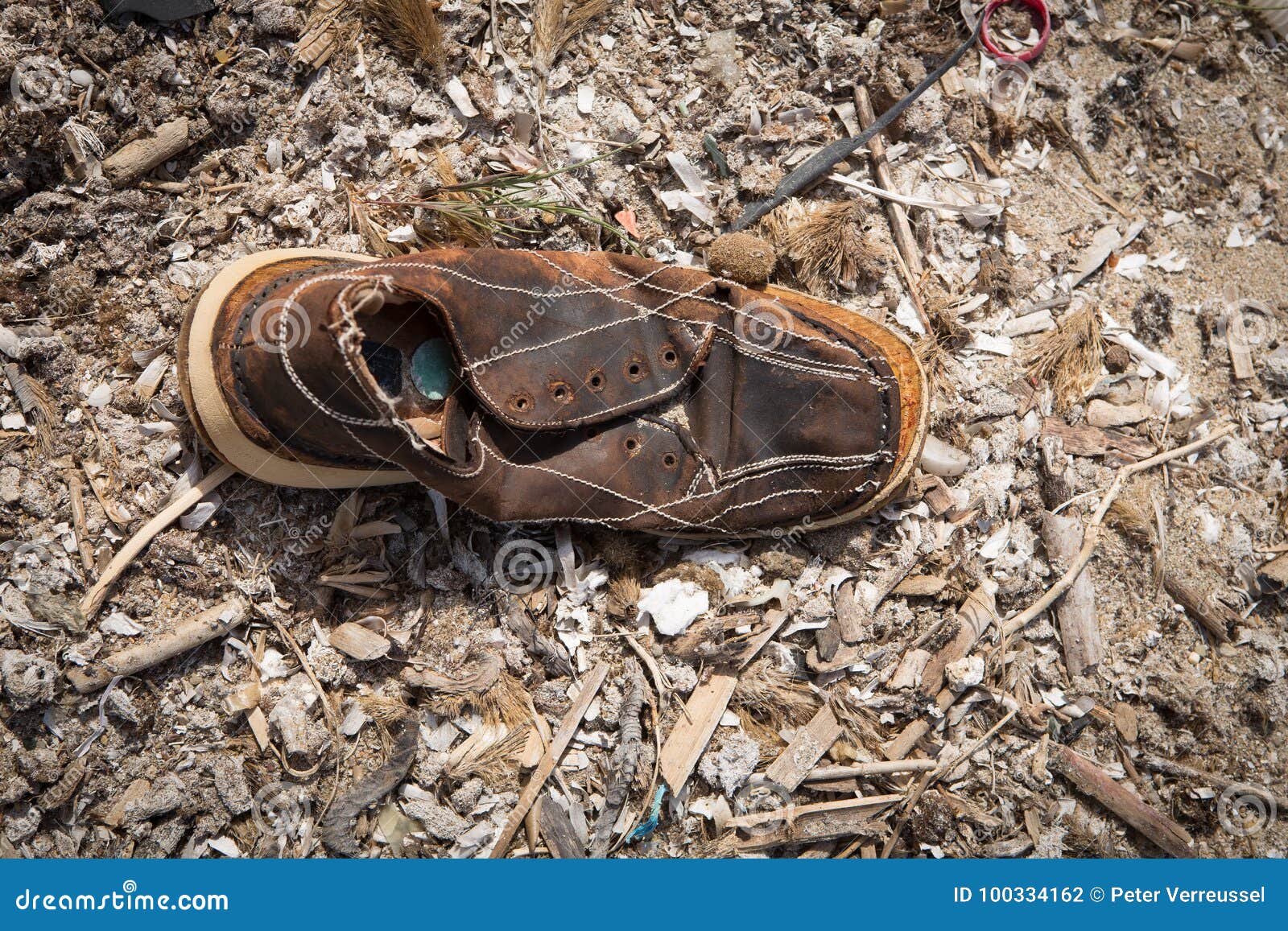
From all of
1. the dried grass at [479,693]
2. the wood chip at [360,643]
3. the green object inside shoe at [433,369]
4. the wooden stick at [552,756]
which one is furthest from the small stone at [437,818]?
the green object inside shoe at [433,369]

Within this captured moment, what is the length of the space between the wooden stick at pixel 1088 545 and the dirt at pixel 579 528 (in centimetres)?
5

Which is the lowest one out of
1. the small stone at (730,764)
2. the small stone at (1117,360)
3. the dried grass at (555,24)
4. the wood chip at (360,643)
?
the small stone at (730,764)

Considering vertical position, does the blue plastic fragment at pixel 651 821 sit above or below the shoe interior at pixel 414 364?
below

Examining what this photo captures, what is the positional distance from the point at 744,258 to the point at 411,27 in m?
1.31

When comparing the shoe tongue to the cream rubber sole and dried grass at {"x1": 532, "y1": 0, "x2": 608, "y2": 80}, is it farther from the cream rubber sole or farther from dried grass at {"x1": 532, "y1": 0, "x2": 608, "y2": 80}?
dried grass at {"x1": 532, "y1": 0, "x2": 608, "y2": 80}

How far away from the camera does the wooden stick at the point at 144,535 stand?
99.0 inches

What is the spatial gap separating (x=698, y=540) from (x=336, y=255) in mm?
1425

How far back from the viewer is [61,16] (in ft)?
8.51

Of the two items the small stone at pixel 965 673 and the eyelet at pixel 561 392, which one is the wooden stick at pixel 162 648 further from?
the small stone at pixel 965 673

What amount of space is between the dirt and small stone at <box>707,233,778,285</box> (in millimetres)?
133

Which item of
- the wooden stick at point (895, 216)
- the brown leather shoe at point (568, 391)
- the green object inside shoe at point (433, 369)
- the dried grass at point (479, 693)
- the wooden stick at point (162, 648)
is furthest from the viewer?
the wooden stick at point (895, 216)

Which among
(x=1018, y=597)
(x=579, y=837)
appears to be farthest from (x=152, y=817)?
(x=1018, y=597)

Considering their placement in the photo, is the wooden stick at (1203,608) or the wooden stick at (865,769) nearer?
the wooden stick at (865,769)

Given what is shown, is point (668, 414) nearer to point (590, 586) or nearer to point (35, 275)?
point (590, 586)
